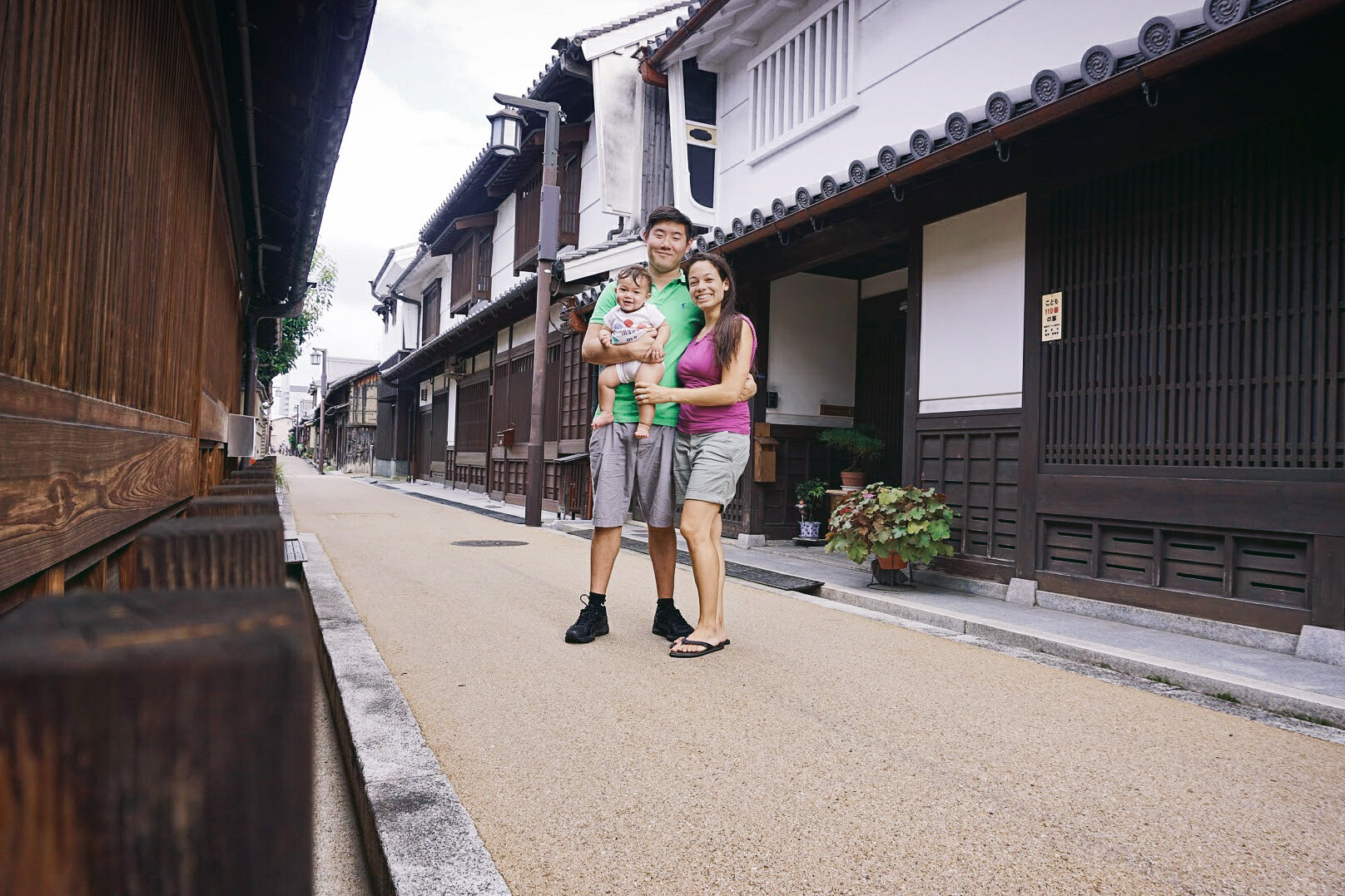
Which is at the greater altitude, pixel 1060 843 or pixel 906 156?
pixel 906 156

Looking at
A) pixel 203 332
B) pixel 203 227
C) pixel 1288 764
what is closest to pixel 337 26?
pixel 203 227

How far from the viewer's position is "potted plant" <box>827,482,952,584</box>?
19.7 feet

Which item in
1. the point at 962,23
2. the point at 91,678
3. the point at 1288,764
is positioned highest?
the point at 962,23

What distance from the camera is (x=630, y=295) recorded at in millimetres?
3896

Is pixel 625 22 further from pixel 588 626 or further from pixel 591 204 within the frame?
pixel 588 626

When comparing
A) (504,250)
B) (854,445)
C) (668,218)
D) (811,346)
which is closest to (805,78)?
(811,346)

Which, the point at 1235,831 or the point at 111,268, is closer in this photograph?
the point at 111,268

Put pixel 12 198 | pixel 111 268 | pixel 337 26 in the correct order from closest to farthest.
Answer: pixel 12 198, pixel 111 268, pixel 337 26

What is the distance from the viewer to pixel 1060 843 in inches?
82.4

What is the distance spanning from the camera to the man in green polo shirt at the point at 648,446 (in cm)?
397

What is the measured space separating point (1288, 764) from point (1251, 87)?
148 inches

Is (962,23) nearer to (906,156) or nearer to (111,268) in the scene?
(906,156)

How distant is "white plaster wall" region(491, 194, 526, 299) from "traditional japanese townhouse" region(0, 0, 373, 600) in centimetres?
1271

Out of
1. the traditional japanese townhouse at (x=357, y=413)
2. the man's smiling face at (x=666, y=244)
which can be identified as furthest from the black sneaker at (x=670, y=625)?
the traditional japanese townhouse at (x=357, y=413)
